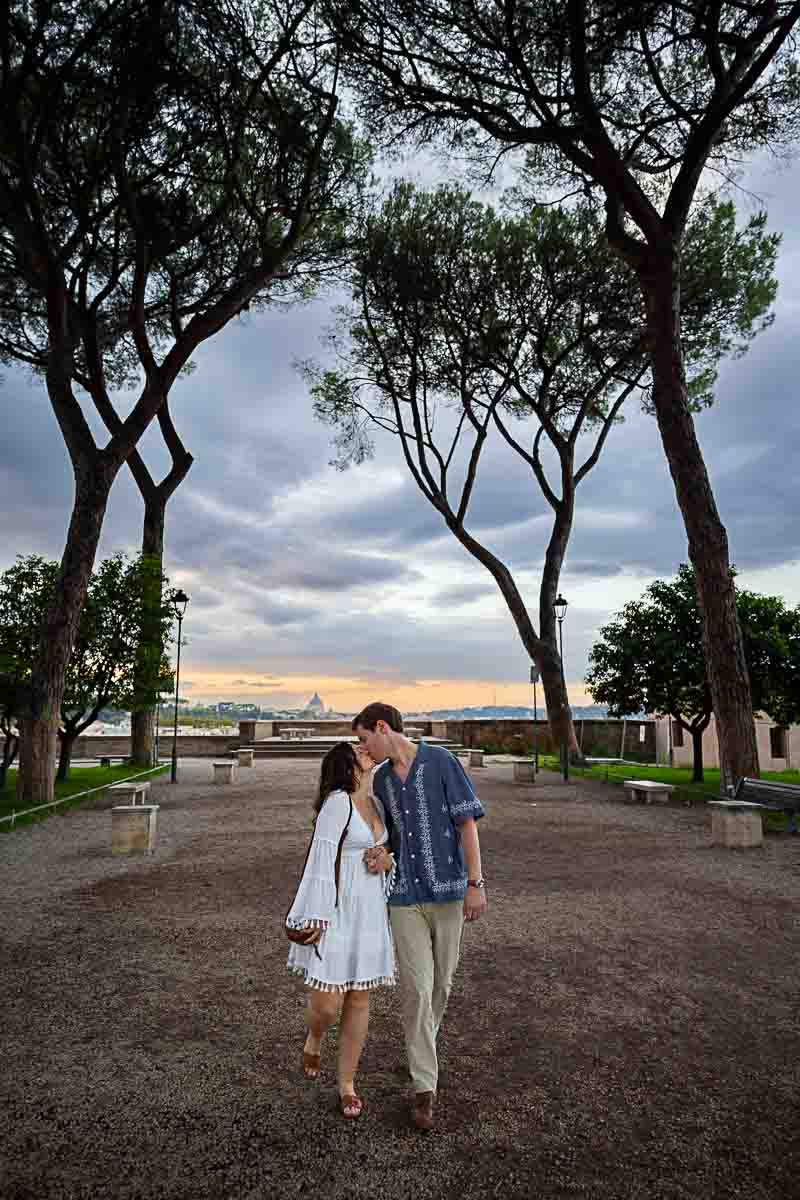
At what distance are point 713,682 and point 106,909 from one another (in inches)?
385

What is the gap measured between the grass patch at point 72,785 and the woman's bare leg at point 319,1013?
29.0 ft

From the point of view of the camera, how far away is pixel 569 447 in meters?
22.1

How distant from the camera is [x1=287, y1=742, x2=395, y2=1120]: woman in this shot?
3.16m

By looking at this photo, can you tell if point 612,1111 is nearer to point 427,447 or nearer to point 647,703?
point 647,703

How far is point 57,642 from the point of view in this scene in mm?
13617

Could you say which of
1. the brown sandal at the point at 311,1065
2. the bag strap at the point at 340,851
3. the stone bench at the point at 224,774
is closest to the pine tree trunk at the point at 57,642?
the stone bench at the point at 224,774

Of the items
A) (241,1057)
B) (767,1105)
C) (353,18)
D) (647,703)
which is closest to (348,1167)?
(241,1057)

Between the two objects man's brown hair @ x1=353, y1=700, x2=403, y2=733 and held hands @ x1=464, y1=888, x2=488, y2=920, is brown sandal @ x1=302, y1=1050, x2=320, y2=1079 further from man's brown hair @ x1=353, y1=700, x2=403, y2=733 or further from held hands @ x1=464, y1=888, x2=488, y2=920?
man's brown hair @ x1=353, y1=700, x2=403, y2=733

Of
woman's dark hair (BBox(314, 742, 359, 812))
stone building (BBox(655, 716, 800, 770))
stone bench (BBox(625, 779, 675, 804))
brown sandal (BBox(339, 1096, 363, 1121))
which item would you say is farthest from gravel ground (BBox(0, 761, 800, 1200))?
stone building (BBox(655, 716, 800, 770))

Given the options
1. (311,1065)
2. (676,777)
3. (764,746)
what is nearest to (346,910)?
(311,1065)

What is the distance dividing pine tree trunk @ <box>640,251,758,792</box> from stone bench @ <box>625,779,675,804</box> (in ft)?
4.58

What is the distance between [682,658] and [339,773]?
48.9 ft

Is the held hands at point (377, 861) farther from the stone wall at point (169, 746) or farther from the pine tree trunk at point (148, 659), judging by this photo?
the stone wall at point (169, 746)

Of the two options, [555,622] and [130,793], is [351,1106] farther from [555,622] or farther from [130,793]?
[555,622]
